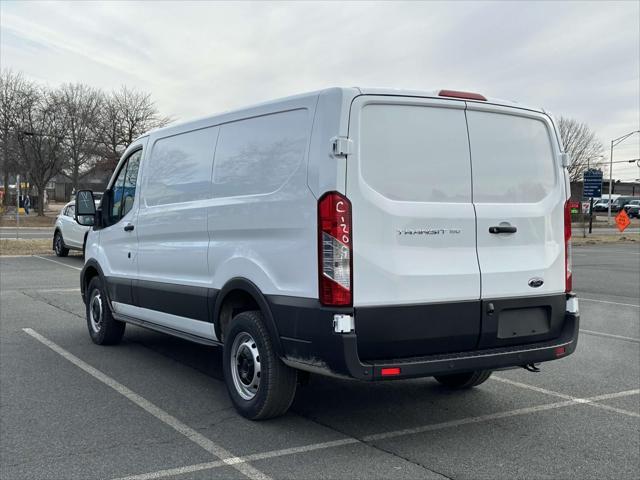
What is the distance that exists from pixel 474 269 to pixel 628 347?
4300 mm

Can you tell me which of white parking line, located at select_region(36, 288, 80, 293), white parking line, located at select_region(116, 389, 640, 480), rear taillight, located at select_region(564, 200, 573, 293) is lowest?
white parking line, located at select_region(116, 389, 640, 480)

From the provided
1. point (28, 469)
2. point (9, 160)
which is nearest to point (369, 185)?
point (28, 469)

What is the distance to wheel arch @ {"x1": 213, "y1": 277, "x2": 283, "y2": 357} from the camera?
4.51m

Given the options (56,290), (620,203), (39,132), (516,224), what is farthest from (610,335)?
(620,203)

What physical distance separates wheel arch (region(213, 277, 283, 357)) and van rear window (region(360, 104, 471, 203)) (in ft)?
3.77

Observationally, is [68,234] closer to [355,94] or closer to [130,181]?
[130,181]

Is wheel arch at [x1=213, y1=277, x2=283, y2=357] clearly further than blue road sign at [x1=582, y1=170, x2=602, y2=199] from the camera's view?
No

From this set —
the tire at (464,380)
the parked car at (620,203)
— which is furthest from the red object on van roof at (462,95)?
the parked car at (620,203)

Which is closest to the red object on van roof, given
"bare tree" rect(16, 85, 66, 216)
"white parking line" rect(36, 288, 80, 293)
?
"white parking line" rect(36, 288, 80, 293)

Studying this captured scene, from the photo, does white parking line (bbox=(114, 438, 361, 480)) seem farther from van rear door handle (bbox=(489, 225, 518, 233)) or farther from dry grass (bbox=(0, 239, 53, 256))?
dry grass (bbox=(0, 239, 53, 256))

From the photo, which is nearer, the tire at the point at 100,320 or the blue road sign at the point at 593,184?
the tire at the point at 100,320

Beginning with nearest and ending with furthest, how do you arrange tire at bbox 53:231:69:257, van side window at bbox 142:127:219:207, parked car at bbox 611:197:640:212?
van side window at bbox 142:127:219:207
tire at bbox 53:231:69:257
parked car at bbox 611:197:640:212

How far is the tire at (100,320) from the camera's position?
736 cm

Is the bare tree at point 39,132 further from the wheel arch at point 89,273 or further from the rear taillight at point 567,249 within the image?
the rear taillight at point 567,249
